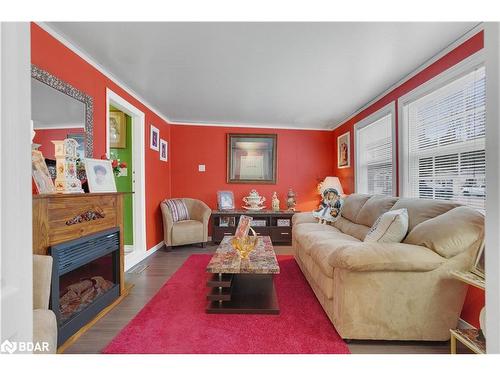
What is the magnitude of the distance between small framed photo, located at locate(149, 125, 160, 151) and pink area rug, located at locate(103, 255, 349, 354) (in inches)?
92.4

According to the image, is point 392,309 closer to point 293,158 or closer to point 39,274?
point 39,274

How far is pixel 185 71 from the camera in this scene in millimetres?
2463

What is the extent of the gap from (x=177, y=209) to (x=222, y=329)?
2655 millimetres

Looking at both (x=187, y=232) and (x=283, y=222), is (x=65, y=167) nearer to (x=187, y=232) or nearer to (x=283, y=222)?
(x=187, y=232)

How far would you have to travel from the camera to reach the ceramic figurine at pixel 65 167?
5.59 feet

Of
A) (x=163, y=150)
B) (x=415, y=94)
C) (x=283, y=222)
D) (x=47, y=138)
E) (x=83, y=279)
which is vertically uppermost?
(x=415, y=94)

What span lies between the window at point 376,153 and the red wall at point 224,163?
106cm

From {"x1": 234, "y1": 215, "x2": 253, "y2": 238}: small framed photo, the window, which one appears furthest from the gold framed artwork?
the window

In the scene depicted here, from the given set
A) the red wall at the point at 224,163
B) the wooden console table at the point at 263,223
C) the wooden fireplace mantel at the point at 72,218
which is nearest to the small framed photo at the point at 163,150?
the red wall at the point at 224,163

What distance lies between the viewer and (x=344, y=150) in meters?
4.26

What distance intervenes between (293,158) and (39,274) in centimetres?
418

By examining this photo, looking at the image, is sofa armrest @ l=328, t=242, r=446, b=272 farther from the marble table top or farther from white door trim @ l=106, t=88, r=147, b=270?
white door trim @ l=106, t=88, r=147, b=270

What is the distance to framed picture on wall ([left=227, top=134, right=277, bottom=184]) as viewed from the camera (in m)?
4.59

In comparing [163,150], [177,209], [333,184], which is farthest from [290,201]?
[163,150]
